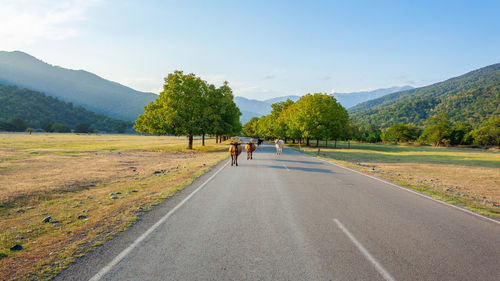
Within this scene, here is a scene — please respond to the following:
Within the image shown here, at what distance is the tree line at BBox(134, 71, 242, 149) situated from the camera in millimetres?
35188

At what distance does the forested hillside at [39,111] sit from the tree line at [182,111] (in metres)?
115

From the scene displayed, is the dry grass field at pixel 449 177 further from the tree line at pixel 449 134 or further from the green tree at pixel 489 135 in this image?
the green tree at pixel 489 135

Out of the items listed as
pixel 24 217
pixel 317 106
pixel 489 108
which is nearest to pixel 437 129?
pixel 317 106

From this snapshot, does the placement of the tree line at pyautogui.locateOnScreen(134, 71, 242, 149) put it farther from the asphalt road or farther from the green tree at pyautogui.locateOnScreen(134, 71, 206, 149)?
the asphalt road

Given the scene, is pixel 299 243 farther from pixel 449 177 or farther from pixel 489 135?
pixel 489 135

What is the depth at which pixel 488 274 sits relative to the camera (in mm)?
3727

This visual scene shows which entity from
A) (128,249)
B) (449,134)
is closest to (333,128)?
(128,249)

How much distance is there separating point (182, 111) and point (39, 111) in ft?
475

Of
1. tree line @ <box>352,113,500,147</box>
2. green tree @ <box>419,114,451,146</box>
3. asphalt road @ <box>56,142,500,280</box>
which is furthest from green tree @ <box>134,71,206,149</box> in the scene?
green tree @ <box>419,114,451,146</box>

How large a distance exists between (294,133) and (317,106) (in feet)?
24.8

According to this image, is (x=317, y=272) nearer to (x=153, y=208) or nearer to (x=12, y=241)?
(x=153, y=208)

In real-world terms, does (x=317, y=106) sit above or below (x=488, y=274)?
above

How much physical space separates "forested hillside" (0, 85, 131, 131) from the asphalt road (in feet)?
474

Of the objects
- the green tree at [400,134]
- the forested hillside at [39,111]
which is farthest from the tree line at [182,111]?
the forested hillside at [39,111]
